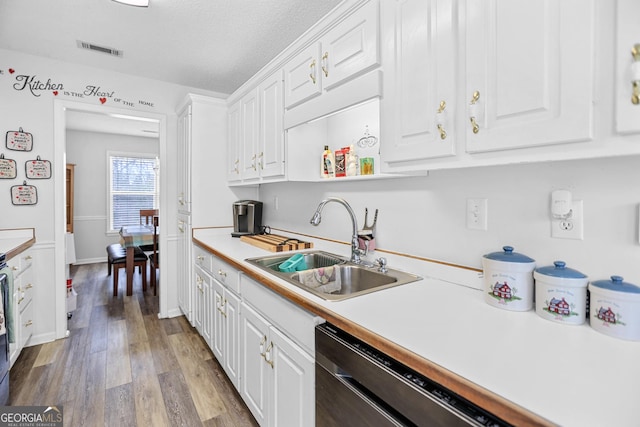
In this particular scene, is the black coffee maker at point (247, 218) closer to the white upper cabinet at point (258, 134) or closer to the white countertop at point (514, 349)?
the white upper cabinet at point (258, 134)

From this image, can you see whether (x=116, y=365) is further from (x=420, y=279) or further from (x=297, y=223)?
(x=420, y=279)

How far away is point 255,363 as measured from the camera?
1.53 m

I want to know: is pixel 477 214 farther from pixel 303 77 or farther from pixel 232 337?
pixel 232 337

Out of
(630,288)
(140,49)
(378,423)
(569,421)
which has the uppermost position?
(140,49)

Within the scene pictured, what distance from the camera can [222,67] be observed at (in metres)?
2.74

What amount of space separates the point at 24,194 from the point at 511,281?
136 inches

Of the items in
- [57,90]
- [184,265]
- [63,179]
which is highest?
[57,90]

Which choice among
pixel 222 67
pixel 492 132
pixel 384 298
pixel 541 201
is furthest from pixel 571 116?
pixel 222 67

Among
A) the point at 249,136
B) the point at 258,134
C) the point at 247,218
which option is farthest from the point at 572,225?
the point at 247,218

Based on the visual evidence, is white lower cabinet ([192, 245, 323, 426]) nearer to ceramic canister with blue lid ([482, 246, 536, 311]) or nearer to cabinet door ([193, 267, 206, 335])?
cabinet door ([193, 267, 206, 335])

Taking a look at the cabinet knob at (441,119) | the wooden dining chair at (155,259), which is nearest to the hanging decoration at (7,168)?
the wooden dining chair at (155,259)

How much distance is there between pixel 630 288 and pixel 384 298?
68 centimetres

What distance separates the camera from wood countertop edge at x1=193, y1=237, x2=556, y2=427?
1.74ft

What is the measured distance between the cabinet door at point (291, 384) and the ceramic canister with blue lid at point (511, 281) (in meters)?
0.69
